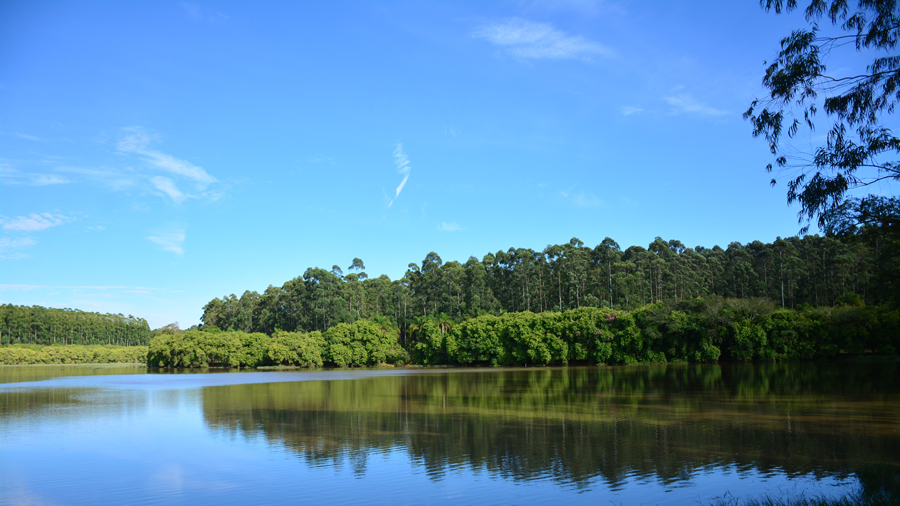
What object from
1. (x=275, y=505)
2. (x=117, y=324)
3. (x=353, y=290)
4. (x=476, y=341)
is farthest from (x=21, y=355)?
(x=275, y=505)

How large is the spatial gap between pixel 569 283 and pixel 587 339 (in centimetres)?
2929

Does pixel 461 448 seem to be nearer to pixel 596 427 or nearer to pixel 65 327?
pixel 596 427

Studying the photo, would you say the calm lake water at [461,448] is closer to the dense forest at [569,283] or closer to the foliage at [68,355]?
the dense forest at [569,283]

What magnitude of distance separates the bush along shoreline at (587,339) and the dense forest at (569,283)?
6862 millimetres

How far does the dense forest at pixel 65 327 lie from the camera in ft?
443

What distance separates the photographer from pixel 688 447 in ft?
55.7

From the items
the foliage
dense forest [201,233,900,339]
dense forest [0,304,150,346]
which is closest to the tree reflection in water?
dense forest [201,233,900,339]

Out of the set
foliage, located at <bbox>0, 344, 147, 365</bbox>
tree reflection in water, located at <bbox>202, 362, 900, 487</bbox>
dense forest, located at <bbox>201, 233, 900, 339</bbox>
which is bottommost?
foliage, located at <bbox>0, 344, 147, 365</bbox>

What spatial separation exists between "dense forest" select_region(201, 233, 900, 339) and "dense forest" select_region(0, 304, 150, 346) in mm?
54479

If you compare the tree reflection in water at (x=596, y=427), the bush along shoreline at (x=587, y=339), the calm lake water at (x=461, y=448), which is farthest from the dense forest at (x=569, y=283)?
the calm lake water at (x=461, y=448)

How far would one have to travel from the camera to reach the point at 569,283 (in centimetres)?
9794

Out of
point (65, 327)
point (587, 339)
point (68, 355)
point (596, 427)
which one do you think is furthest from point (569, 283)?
point (65, 327)

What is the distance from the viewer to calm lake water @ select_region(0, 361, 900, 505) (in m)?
13.3

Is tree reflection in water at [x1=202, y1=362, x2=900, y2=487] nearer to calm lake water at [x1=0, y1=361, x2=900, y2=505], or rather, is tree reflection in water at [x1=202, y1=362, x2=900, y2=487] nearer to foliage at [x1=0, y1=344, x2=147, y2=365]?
calm lake water at [x1=0, y1=361, x2=900, y2=505]
